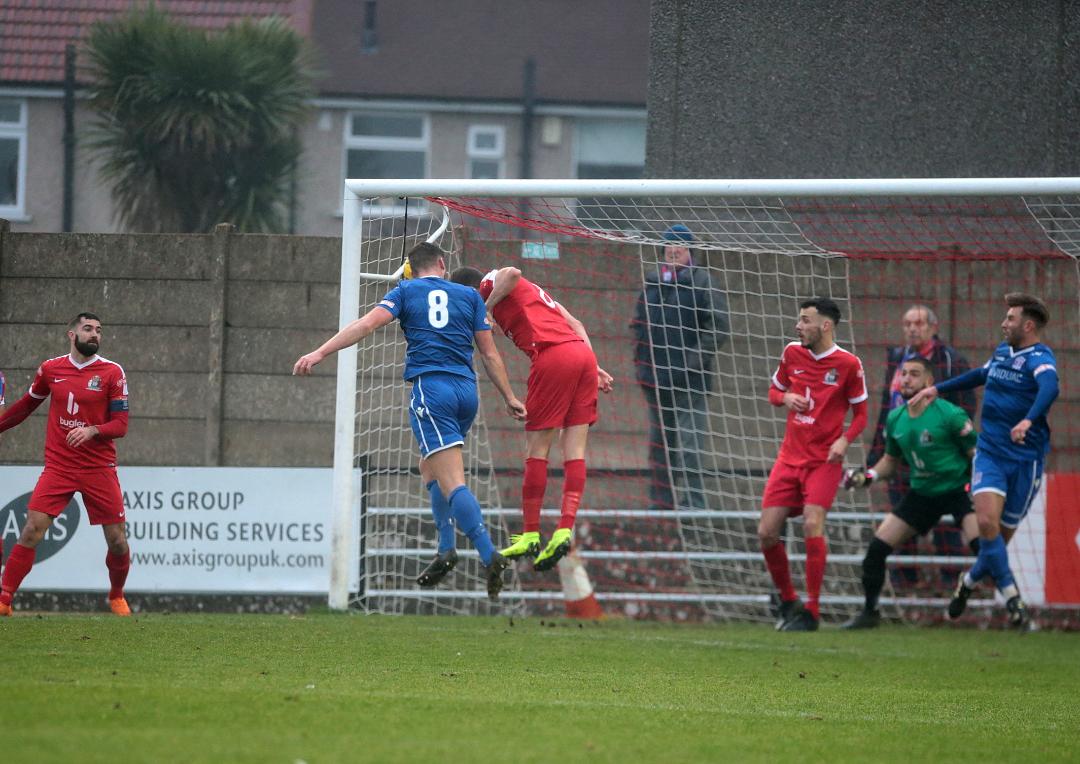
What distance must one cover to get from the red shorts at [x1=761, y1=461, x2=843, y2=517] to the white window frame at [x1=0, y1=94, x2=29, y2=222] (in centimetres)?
1686

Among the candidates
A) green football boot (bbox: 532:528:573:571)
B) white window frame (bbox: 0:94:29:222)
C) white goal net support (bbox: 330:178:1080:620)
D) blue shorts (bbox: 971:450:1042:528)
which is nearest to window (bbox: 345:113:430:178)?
white window frame (bbox: 0:94:29:222)

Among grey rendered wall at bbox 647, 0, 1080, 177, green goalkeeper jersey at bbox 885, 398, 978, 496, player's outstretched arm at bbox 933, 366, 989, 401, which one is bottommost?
green goalkeeper jersey at bbox 885, 398, 978, 496

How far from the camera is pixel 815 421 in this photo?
9.95 m

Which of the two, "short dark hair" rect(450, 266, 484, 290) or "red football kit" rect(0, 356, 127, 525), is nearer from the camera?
"short dark hair" rect(450, 266, 484, 290)

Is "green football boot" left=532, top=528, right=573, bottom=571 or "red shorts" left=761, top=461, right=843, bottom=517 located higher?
"red shorts" left=761, top=461, right=843, bottom=517

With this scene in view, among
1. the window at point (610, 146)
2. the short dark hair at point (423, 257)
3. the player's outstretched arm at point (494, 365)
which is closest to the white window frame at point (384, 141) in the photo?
the window at point (610, 146)

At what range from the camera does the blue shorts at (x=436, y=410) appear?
8.19 meters

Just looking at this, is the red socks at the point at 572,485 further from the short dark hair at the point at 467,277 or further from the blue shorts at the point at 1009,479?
the blue shorts at the point at 1009,479

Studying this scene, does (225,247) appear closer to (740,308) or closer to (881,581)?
(740,308)

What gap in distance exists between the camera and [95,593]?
426 inches

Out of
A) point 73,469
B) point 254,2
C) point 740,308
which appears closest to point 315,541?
point 73,469

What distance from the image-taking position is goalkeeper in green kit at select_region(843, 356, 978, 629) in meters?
10.3

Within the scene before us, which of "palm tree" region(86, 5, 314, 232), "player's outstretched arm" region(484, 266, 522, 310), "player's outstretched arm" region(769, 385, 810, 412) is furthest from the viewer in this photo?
"palm tree" region(86, 5, 314, 232)

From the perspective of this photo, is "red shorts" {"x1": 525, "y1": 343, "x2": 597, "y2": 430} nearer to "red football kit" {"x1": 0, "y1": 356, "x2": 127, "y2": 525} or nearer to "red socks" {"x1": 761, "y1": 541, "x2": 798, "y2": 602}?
"red socks" {"x1": 761, "y1": 541, "x2": 798, "y2": 602}
